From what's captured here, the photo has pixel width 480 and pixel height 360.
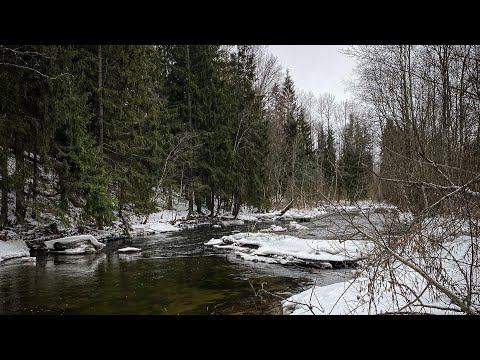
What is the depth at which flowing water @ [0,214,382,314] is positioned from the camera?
6.98 metres

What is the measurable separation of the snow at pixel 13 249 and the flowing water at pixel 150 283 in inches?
22.1

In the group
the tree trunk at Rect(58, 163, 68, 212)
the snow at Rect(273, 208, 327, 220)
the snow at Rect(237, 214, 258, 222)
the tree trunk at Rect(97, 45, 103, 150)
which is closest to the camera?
the tree trunk at Rect(58, 163, 68, 212)

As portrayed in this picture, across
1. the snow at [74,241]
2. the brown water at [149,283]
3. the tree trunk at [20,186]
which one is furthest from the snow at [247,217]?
the tree trunk at [20,186]

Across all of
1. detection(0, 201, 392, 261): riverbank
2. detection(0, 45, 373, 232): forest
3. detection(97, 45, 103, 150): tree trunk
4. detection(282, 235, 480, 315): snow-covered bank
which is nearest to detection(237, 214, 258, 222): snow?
detection(0, 201, 392, 261): riverbank

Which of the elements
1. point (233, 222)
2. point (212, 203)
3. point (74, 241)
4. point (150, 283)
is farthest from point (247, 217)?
point (150, 283)

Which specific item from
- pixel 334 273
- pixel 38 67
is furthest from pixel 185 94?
pixel 334 273

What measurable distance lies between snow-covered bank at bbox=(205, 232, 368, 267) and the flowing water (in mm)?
534

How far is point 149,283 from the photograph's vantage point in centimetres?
880

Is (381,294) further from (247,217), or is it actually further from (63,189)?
(247,217)

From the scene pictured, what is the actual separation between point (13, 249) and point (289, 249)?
31.0 feet

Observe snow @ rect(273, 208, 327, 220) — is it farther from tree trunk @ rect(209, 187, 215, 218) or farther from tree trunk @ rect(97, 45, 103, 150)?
tree trunk @ rect(97, 45, 103, 150)

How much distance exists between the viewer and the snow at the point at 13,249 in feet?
37.4
